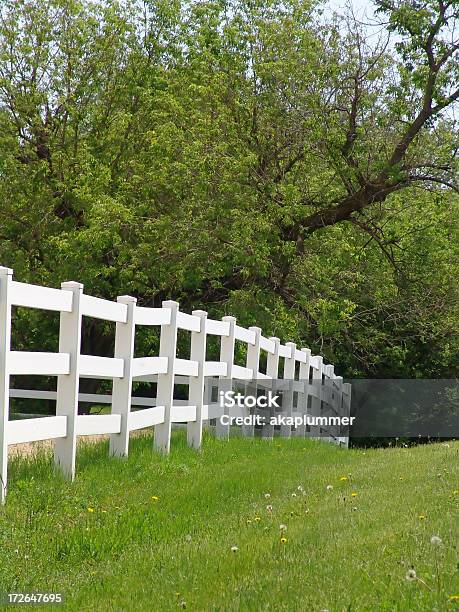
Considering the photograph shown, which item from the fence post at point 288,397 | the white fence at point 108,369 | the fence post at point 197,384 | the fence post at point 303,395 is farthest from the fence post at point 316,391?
the fence post at point 197,384

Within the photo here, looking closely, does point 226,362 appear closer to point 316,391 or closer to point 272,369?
point 272,369

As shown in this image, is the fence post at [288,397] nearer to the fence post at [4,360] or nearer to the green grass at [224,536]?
the green grass at [224,536]

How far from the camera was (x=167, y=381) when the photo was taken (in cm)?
1084

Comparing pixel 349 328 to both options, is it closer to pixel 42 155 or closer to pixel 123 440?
pixel 42 155

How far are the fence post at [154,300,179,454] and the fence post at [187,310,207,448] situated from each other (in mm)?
873

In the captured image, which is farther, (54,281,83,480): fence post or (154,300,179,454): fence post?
(154,300,179,454): fence post

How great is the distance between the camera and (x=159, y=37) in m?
23.8

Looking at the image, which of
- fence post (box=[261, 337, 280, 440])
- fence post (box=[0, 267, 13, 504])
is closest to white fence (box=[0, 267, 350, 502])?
fence post (box=[0, 267, 13, 504])

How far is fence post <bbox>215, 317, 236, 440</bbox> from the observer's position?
13.1 meters

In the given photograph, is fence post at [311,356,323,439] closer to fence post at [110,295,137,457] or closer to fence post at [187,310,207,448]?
fence post at [187,310,207,448]

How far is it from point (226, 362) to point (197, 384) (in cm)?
127

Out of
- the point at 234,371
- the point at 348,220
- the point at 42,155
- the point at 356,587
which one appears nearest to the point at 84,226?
the point at 42,155

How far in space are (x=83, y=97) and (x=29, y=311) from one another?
5.09 m

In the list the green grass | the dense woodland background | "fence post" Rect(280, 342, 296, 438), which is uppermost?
the dense woodland background
